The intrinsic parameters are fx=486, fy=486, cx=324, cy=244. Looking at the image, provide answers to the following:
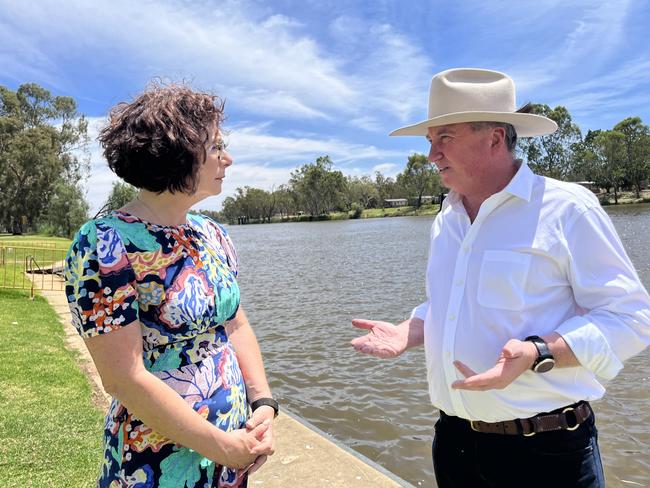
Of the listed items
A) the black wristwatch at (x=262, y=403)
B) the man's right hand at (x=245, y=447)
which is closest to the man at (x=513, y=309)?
→ the black wristwatch at (x=262, y=403)

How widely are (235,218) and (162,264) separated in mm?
156051

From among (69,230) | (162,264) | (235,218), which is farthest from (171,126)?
(235,218)

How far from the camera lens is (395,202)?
12656 centimetres

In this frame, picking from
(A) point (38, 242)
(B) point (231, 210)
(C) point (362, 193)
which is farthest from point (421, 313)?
(B) point (231, 210)

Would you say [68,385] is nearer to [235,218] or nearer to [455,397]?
[455,397]

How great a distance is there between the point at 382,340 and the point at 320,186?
4372 inches

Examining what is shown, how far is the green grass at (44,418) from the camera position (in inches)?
146

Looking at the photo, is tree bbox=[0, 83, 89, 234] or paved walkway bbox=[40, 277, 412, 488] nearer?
paved walkway bbox=[40, 277, 412, 488]

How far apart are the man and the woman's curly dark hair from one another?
3.41 feet

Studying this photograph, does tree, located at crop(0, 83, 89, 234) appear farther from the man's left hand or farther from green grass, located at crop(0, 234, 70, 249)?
the man's left hand

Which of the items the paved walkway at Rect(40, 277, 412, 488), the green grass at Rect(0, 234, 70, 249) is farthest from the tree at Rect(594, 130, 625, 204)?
the paved walkway at Rect(40, 277, 412, 488)

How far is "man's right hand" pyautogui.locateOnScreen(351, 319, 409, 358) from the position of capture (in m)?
2.23

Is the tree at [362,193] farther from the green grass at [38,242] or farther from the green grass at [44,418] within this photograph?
the green grass at [44,418]

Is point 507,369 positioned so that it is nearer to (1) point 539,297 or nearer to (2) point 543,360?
(2) point 543,360
